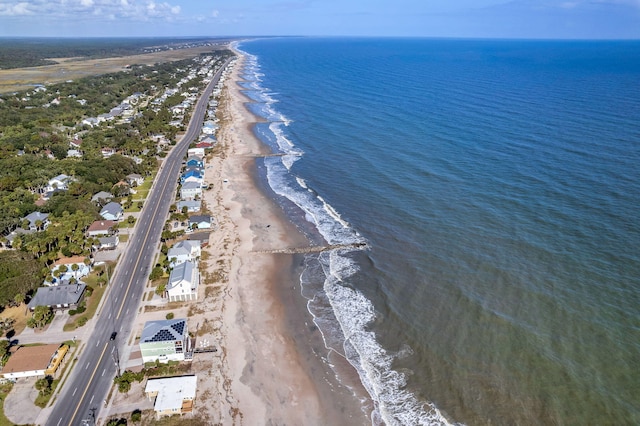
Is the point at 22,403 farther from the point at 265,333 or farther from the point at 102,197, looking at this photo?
the point at 102,197

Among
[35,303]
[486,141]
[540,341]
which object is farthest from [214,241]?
[486,141]

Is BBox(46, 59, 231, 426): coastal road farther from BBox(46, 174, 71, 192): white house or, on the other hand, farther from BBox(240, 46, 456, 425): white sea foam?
BBox(240, 46, 456, 425): white sea foam

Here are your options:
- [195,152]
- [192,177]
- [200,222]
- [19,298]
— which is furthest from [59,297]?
[195,152]

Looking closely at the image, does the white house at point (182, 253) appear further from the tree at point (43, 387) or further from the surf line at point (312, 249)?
the tree at point (43, 387)

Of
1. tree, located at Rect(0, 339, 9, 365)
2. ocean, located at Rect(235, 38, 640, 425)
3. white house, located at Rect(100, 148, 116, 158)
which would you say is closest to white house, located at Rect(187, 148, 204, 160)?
ocean, located at Rect(235, 38, 640, 425)

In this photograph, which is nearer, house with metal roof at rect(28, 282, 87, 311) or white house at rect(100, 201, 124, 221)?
house with metal roof at rect(28, 282, 87, 311)

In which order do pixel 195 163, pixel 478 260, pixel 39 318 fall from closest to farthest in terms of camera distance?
pixel 39 318 < pixel 478 260 < pixel 195 163

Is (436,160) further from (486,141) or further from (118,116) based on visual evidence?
(118,116)
